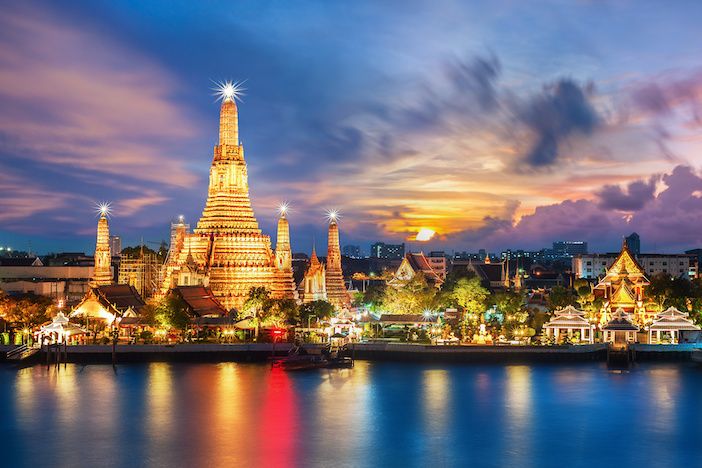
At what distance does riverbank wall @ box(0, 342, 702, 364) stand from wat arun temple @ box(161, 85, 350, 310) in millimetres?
7185

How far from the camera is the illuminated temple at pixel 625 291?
55281 mm

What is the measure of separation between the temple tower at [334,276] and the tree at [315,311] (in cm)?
966

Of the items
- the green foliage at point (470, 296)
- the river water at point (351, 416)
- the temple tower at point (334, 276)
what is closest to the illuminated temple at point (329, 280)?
the temple tower at point (334, 276)

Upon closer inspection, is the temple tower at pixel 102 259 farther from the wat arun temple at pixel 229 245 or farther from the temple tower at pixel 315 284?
the temple tower at pixel 315 284

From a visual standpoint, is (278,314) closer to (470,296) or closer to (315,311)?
(315,311)

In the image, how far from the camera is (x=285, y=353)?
4872 cm

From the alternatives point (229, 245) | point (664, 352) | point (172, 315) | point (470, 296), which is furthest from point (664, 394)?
point (229, 245)

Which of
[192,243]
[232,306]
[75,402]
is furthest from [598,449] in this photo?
[192,243]

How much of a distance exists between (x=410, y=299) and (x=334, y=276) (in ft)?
32.7

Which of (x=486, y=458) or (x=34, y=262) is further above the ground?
(x=34, y=262)

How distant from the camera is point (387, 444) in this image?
102 feet

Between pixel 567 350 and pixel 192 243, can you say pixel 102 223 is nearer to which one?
pixel 192 243

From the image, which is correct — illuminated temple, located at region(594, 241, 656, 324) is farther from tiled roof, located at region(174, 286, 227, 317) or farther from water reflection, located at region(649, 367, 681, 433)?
tiled roof, located at region(174, 286, 227, 317)

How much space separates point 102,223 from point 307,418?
118 ft
